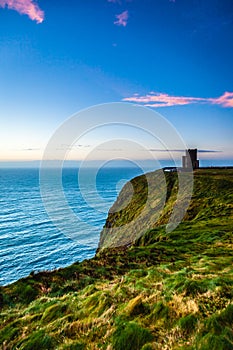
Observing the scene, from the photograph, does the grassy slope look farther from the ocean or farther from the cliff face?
the ocean

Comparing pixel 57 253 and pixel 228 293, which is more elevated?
pixel 228 293

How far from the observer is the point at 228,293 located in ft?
29.9

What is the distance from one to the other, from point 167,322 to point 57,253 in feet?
193

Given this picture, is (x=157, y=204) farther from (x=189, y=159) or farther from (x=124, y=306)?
(x=124, y=306)

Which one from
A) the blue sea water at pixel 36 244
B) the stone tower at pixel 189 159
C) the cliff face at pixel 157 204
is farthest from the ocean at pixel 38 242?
the stone tower at pixel 189 159

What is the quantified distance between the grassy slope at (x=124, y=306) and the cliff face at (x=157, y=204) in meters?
19.5

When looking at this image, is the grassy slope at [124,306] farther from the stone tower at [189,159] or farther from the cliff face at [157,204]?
the stone tower at [189,159]

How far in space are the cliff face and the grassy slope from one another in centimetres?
1953

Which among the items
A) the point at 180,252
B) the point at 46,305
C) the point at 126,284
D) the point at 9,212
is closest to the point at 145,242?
the point at 180,252

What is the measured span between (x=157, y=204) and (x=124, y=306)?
49178 millimetres

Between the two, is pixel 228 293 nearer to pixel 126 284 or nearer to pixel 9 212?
pixel 126 284

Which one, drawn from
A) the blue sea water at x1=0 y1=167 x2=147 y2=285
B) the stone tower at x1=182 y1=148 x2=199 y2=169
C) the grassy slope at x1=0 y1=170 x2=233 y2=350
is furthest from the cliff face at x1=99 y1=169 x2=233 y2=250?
the grassy slope at x1=0 y1=170 x2=233 y2=350

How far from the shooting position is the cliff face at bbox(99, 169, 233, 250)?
1531 inches

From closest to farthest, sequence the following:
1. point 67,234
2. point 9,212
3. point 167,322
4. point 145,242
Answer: point 167,322 → point 145,242 → point 67,234 → point 9,212
